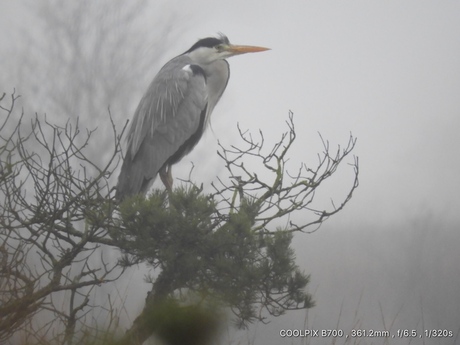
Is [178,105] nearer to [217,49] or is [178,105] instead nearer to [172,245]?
[217,49]

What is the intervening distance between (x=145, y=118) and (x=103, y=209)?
115 cm

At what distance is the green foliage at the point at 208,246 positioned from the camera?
166 cm

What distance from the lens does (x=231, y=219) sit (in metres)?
1.70

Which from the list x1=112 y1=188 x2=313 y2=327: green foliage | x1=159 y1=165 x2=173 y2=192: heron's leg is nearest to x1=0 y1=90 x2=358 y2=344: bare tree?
x1=112 y1=188 x2=313 y2=327: green foliage

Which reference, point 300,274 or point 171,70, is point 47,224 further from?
point 171,70

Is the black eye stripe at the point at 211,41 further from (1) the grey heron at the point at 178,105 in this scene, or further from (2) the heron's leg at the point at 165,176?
(2) the heron's leg at the point at 165,176

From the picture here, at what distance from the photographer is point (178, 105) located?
2818mm

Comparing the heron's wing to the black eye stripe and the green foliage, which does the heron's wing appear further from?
the green foliage

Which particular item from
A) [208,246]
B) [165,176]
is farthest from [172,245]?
[165,176]

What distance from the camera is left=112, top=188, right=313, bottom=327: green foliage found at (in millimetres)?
1661

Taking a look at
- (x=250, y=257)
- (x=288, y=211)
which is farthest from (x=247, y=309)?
(x=288, y=211)

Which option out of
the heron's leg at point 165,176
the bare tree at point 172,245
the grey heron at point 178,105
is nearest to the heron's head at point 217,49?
the grey heron at point 178,105

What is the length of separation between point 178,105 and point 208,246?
1239 millimetres

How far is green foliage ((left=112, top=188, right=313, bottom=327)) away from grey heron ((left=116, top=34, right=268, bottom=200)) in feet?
3.33
